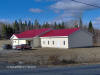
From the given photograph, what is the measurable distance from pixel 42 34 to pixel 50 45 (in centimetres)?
510

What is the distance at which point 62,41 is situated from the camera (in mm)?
42375

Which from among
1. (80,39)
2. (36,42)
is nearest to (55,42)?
(36,42)

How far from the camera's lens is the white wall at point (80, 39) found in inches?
1673

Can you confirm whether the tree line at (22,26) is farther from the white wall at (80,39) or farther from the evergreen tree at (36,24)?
the white wall at (80,39)

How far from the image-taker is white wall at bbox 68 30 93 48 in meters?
42.5

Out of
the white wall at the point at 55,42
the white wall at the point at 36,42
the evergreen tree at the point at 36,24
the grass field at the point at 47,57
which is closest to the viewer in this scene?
the grass field at the point at 47,57

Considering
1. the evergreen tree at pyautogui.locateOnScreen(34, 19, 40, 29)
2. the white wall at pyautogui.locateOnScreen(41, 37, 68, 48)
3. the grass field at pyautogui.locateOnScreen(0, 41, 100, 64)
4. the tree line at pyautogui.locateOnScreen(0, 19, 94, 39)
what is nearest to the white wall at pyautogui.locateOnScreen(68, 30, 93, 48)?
the white wall at pyautogui.locateOnScreen(41, 37, 68, 48)

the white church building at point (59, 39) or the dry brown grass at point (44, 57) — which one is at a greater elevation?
the white church building at point (59, 39)

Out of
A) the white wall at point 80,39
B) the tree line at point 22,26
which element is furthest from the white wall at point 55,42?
the tree line at point 22,26

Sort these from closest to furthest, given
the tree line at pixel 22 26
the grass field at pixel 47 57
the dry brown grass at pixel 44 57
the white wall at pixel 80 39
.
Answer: the grass field at pixel 47 57, the dry brown grass at pixel 44 57, the white wall at pixel 80 39, the tree line at pixel 22 26

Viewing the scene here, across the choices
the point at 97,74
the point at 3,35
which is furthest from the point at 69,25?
the point at 97,74

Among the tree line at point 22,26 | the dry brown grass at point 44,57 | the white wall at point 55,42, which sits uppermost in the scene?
the tree line at point 22,26

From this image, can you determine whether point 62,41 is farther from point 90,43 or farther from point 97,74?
point 97,74

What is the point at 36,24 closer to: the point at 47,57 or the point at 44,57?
the point at 44,57
